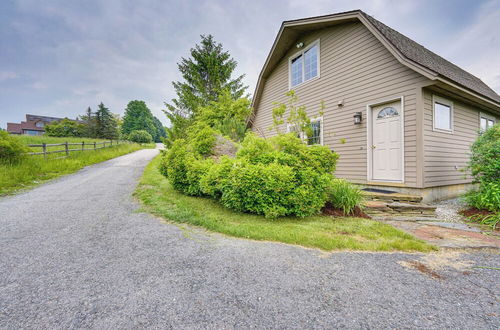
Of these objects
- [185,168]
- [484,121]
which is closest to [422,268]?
[185,168]

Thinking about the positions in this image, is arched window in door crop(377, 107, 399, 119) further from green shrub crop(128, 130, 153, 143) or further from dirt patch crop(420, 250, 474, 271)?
green shrub crop(128, 130, 153, 143)

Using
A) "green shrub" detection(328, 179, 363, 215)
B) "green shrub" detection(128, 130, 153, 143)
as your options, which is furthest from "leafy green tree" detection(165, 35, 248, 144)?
"green shrub" detection(128, 130, 153, 143)

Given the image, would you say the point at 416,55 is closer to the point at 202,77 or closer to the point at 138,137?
the point at 202,77

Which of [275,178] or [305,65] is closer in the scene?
[275,178]

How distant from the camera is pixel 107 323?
1.31 metres

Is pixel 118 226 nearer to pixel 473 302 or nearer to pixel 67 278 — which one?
pixel 67 278

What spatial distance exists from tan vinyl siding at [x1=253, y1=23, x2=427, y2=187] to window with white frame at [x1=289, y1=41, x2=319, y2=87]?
0.25 meters

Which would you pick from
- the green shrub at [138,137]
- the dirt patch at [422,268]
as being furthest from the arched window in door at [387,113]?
the green shrub at [138,137]

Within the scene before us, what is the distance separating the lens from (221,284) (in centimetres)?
173

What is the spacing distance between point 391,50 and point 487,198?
12.3ft

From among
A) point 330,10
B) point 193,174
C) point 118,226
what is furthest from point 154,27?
point 118,226

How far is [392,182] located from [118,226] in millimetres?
6196

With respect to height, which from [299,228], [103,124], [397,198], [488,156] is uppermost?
[103,124]

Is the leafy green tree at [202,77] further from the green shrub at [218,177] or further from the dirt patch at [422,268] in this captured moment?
the dirt patch at [422,268]
